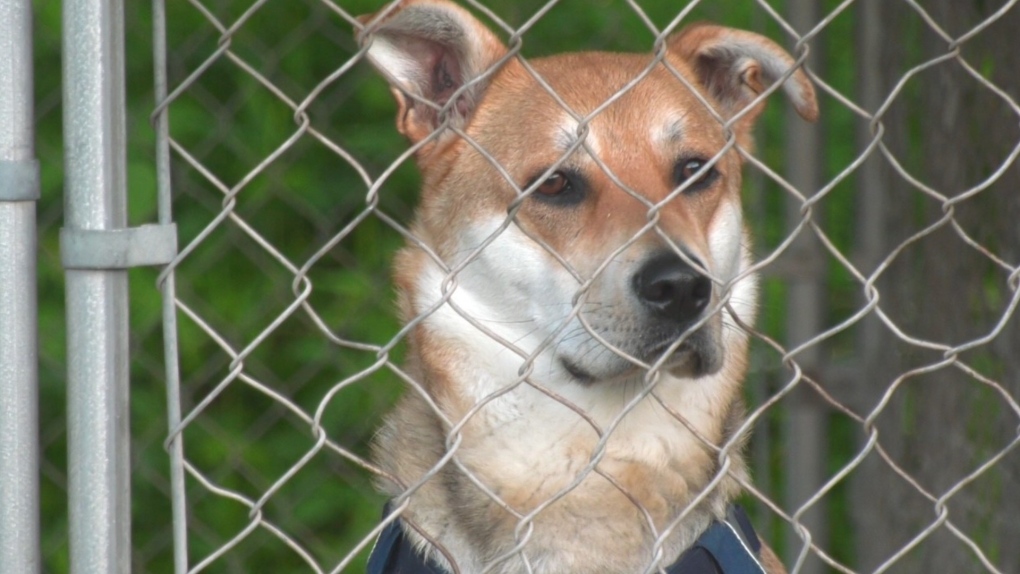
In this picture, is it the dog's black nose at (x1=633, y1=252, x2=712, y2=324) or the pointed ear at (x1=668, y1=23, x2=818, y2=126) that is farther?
the pointed ear at (x1=668, y1=23, x2=818, y2=126)

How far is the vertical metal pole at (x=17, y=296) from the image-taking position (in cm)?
146

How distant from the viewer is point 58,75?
3.50 m

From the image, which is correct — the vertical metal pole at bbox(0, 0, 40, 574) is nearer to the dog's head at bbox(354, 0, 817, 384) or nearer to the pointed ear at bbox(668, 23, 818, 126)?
the dog's head at bbox(354, 0, 817, 384)

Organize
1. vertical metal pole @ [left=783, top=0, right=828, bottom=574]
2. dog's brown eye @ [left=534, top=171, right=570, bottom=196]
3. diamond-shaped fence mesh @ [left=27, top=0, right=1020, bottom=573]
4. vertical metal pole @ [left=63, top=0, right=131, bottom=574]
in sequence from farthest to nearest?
vertical metal pole @ [left=783, top=0, right=828, bottom=574]
diamond-shaped fence mesh @ [left=27, top=0, right=1020, bottom=573]
dog's brown eye @ [left=534, top=171, right=570, bottom=196]
vertical metal pole @ [left=63, top=0, right=131, bottom=574]

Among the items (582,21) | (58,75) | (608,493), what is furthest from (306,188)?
(608,493)

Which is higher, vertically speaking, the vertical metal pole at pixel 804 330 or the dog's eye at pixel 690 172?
→ the dog's eye at pixel 690 172

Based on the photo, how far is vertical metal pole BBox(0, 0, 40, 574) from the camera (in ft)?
4.80

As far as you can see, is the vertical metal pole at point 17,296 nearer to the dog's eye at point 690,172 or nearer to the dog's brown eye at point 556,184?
the dog's brown eye at point 556,184

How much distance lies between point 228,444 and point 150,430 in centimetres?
25

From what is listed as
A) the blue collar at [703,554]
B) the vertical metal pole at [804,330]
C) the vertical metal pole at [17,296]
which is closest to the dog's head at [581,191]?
the blue collar at [703,554]

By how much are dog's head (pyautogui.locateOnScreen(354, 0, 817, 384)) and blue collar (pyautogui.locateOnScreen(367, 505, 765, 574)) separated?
13.0 inches

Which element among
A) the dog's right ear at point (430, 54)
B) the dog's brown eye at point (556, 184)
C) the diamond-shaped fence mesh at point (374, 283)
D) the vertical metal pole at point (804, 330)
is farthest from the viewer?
the vertical metal pole at point (804, 330)

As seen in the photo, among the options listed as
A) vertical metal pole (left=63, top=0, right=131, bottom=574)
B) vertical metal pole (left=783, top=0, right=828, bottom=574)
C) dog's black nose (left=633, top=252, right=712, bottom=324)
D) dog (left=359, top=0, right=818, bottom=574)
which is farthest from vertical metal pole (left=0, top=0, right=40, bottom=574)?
vertical metal pole (left=783, top=0, right=828, bottom=574)

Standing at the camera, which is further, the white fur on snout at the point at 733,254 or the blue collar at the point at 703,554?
the white fur on snout at the point at 733,254
